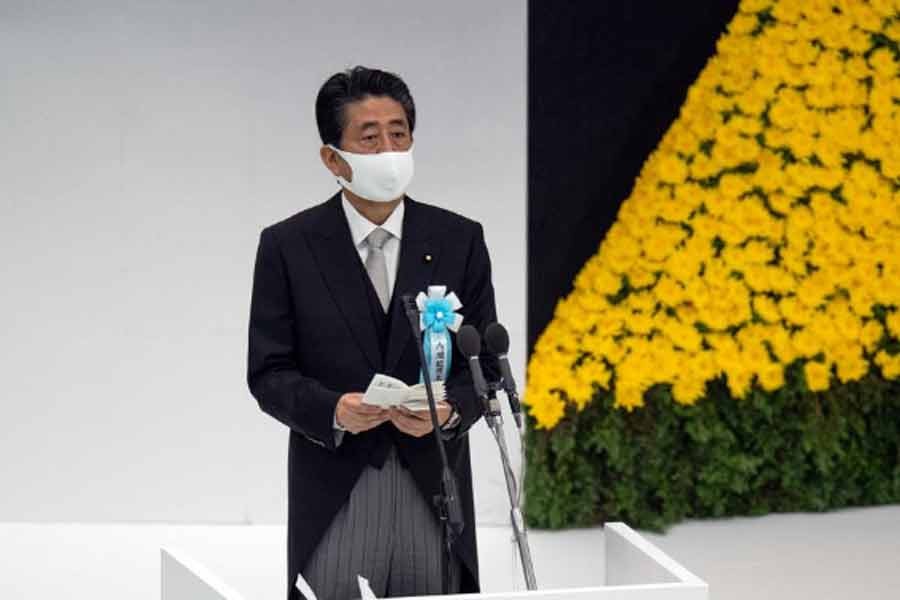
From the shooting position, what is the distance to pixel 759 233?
25.1 feet

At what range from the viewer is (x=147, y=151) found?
7.47 metres

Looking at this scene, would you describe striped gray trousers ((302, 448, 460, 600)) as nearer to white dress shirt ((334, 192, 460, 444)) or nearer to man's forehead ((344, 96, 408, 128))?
white dress shirt ((334, 192, 460, 444))

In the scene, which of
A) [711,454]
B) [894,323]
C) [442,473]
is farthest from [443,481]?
[894,323]

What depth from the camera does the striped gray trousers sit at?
400 centimetres

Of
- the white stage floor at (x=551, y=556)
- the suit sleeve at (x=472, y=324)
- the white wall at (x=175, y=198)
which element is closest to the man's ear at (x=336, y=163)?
the suit sleeve at (x=472, y=324)

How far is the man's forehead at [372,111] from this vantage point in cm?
410

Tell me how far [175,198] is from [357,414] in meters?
3.80

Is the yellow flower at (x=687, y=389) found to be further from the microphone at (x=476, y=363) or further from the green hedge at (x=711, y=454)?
the microphone at (x=476, y=363)

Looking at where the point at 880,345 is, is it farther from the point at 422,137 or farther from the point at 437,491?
the point at 437,491

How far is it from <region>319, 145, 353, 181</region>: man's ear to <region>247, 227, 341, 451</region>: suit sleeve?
20 centimetres

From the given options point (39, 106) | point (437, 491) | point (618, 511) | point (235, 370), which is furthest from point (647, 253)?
point (437, 491)

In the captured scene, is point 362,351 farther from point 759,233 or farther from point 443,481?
point 759,233

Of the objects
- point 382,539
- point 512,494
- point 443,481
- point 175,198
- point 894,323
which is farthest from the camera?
point 894,323

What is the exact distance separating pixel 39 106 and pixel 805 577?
3.41 metres
